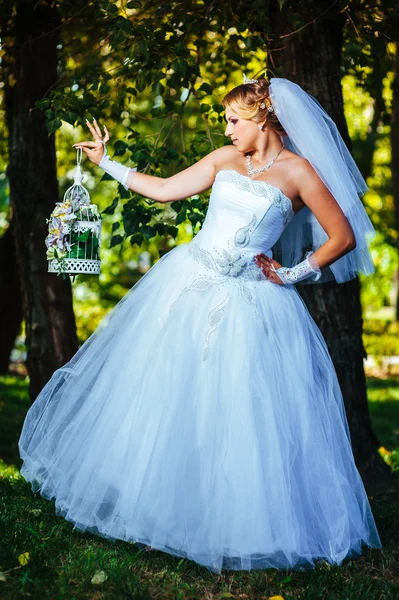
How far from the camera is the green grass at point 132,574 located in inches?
122

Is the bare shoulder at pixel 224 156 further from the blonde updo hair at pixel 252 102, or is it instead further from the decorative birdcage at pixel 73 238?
the decorative birdcage at pixel 73 238

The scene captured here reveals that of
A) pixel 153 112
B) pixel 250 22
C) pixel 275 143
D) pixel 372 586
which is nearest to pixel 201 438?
pixel 372 586

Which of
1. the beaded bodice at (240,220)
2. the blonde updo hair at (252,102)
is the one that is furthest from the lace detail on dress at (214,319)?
the blonde updo hair at (252,102)

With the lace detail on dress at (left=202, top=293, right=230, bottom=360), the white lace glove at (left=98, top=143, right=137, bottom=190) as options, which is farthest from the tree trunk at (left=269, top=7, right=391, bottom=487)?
the lace detail on dress at (left=202, top=293, right=230, bottom=360)

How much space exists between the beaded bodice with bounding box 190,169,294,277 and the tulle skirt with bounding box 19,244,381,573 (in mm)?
106

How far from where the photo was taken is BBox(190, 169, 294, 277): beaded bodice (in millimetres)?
3807

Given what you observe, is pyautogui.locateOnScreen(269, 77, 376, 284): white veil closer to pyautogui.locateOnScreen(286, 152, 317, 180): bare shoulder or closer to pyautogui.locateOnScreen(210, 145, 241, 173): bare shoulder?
pyautogui.locateOnScreen(286, 152, 317, 180): bare shoulder

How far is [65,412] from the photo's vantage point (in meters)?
3.89

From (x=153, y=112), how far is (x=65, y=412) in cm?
228

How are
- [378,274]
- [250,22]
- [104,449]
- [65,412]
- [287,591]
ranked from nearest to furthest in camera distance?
[287,591] → [104,449] → [65,412] → [250,22] → [378,274]

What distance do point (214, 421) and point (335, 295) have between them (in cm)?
195

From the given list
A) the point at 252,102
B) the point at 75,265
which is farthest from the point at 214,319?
the point at 252,102

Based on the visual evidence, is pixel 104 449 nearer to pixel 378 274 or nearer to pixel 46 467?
pixel 46 467

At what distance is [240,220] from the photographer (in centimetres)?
385
